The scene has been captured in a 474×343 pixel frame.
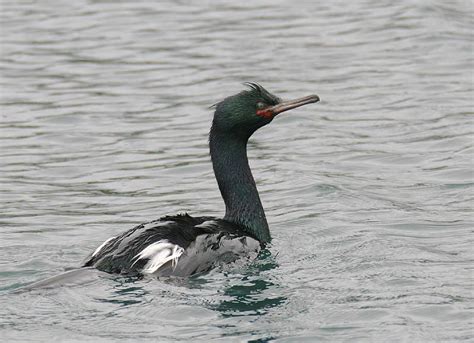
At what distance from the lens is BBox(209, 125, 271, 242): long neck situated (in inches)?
443

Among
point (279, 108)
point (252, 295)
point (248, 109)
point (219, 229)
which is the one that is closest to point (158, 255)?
point (252, 295)

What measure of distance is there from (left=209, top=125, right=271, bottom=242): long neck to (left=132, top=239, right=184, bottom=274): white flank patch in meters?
1.37

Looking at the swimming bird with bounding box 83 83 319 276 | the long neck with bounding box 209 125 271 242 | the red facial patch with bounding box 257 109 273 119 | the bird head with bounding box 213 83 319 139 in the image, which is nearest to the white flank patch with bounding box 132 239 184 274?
the swimming bird with bounding box 83 83 319 276

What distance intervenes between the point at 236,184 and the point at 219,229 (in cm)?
81

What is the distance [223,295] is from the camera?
971 cm

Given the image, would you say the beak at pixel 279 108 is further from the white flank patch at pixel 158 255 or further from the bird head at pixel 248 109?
the white flank patch at pixel 158 255

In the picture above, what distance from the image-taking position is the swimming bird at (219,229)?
995cm

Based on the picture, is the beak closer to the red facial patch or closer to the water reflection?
the red facial patch

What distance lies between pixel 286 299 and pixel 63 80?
28.7 ft

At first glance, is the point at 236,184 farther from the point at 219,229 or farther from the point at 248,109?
the point at 219,229

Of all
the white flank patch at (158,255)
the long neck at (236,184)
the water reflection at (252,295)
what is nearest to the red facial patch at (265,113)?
the long neck at (236,184)

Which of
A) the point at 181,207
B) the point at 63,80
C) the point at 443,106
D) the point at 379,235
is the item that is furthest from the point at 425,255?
the point at 63,80

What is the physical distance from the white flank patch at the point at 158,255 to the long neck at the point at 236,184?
1.37 metres

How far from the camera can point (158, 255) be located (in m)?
9.88
